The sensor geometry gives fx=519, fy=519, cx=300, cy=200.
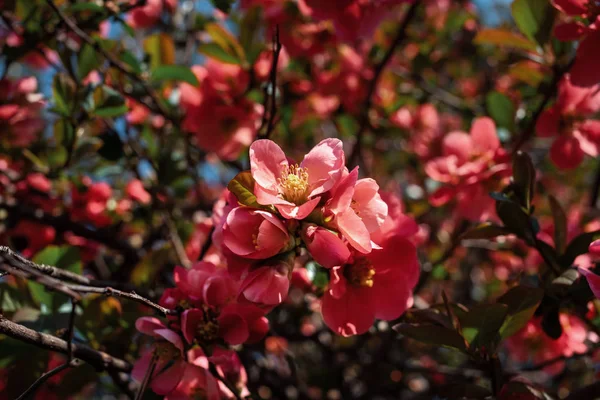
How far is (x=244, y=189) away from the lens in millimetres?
739

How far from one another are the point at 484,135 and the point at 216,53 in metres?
0.68

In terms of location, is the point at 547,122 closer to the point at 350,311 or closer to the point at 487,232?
the point at 487,232

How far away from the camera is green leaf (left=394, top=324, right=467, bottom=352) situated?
0.81 meters

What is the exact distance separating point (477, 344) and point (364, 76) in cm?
128

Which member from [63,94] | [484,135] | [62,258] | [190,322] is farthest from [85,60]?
[484,135]

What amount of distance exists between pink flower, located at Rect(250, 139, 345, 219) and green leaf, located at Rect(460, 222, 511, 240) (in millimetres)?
363

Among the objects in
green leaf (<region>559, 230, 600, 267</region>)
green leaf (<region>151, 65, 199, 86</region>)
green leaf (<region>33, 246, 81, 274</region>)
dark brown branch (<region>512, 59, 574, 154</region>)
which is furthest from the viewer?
green leaf (<region>151, 65, 199, 86</region>)

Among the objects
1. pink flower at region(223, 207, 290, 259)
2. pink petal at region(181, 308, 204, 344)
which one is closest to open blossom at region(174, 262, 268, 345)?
pink petal at region(181, 308, 204, 344)

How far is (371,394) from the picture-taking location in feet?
5.08

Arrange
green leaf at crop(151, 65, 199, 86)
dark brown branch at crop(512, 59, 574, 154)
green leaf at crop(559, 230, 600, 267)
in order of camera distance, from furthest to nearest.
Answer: green leaf at crop(151, 65, 199, 86), dark brown branch at crop(512, 59, 574, 154), green leaf at crop(559, 230, 600, 267)

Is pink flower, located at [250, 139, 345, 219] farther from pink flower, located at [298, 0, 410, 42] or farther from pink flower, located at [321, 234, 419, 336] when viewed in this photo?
pink flower, located at [298, 0, 410, 42]

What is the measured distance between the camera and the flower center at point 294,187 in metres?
0.77

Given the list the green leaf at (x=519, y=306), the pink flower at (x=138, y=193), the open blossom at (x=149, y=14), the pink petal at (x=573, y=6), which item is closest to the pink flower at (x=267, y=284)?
the green leaf at (x=519, y=306)

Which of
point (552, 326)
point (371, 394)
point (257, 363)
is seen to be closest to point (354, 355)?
point (371, 394)
